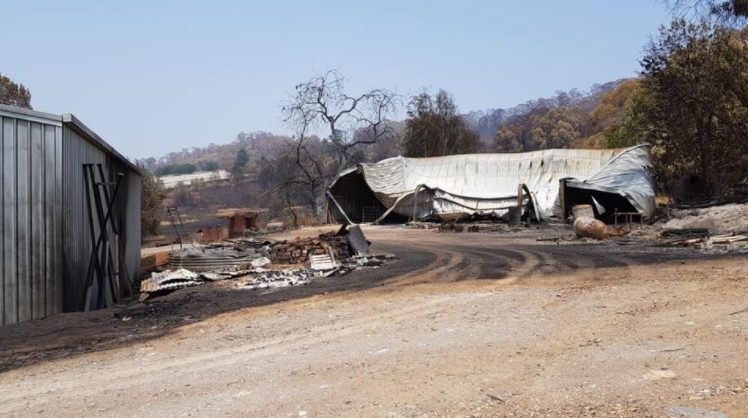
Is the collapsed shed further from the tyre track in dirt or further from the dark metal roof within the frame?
the dark metal roof

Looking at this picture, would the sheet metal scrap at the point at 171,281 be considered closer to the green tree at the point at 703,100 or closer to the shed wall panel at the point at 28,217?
the shed wall panel at the point at 28,217

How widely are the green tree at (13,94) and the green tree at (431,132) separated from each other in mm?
28334

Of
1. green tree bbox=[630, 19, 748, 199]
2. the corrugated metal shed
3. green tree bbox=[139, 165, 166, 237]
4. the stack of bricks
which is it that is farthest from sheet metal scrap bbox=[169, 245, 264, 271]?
green tree bbox=[139, 165, 166, 237]

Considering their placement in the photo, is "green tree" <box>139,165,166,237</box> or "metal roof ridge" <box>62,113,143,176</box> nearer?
"metal roof ridge" <box>62,113,143,176</box>

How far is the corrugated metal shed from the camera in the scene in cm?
981

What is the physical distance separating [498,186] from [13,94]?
3409 cm

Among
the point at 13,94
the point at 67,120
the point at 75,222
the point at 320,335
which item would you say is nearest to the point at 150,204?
the point at 13,94

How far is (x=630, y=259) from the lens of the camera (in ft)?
46.3

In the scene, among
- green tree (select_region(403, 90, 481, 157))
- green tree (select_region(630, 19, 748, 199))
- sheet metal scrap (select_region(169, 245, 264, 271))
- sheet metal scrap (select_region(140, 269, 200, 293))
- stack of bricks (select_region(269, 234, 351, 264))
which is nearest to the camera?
sheet metal scrap (select_region(140, 269, 200, 293))

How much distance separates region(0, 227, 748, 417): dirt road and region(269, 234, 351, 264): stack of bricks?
3.89m

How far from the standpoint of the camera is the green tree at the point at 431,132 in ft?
171

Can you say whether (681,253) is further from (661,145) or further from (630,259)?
(661,145)

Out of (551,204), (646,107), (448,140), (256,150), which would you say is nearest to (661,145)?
(646,107)

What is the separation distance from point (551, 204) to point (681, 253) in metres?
17.4
